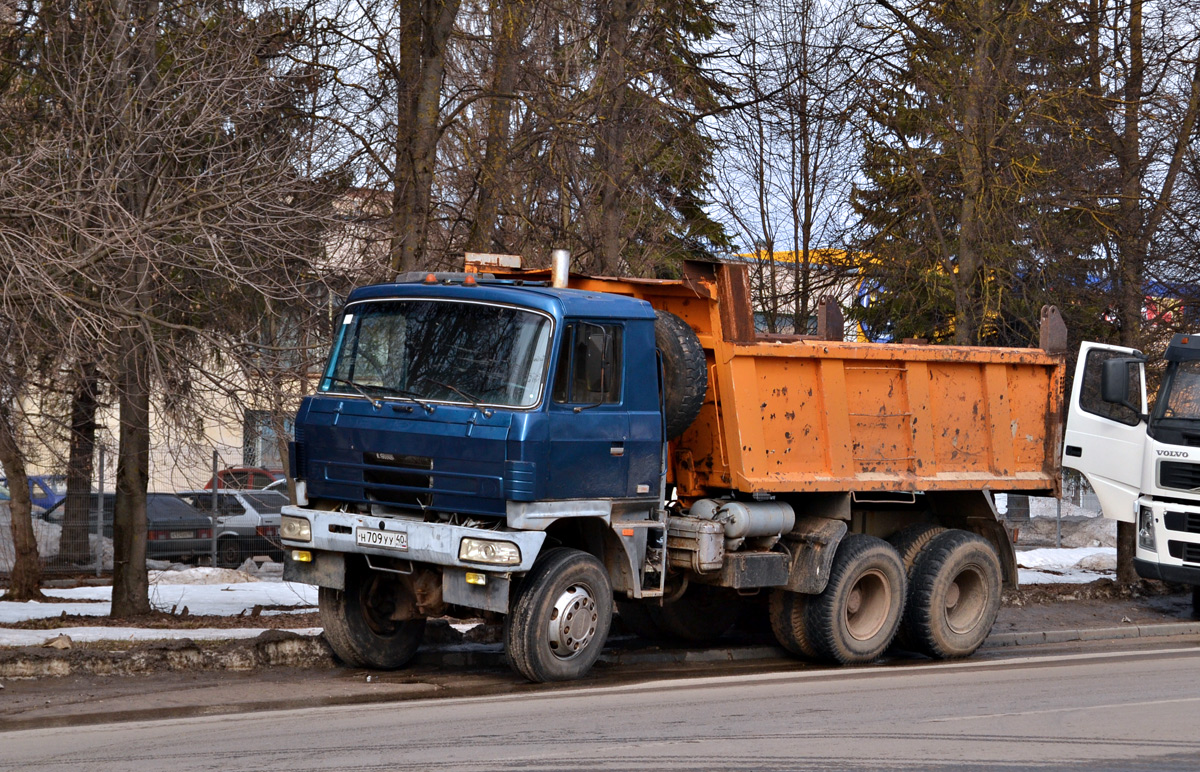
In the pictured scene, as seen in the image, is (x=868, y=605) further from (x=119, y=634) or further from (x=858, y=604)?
(x=119, y=634)

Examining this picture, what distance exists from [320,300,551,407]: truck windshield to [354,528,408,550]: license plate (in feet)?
3.15

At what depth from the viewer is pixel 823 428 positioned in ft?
34.3

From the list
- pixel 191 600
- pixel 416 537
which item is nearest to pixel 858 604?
pixel 416 537

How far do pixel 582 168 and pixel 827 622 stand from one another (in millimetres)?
7126

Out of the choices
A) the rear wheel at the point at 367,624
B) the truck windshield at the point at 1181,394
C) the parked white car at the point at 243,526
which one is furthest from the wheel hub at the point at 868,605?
the parked white car at the point at 243,526

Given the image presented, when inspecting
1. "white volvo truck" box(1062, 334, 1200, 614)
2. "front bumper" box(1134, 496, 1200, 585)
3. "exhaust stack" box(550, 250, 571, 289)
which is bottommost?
"front bumper" box(1134, 496, 1200, 585)

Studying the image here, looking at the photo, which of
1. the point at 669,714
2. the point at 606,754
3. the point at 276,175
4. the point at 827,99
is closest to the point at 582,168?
the point at 827,99

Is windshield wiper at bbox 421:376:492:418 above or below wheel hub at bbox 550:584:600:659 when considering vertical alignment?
above

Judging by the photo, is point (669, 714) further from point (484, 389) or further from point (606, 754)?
point (484, 389)

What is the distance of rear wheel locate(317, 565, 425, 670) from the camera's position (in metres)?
9.47

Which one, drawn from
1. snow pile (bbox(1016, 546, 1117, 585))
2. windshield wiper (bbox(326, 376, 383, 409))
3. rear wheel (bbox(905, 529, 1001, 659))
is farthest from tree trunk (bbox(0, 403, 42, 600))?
snow pile (bbox(1016, 546, 1117, 585))

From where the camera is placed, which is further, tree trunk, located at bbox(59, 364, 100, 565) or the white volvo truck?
the white volvo truck

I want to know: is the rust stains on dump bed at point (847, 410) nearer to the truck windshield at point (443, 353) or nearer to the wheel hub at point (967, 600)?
the wheel hub at point (967, 600)

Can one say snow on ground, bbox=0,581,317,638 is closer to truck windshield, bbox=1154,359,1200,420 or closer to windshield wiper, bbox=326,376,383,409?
windshield wiper, bbox=326,376,383,409
